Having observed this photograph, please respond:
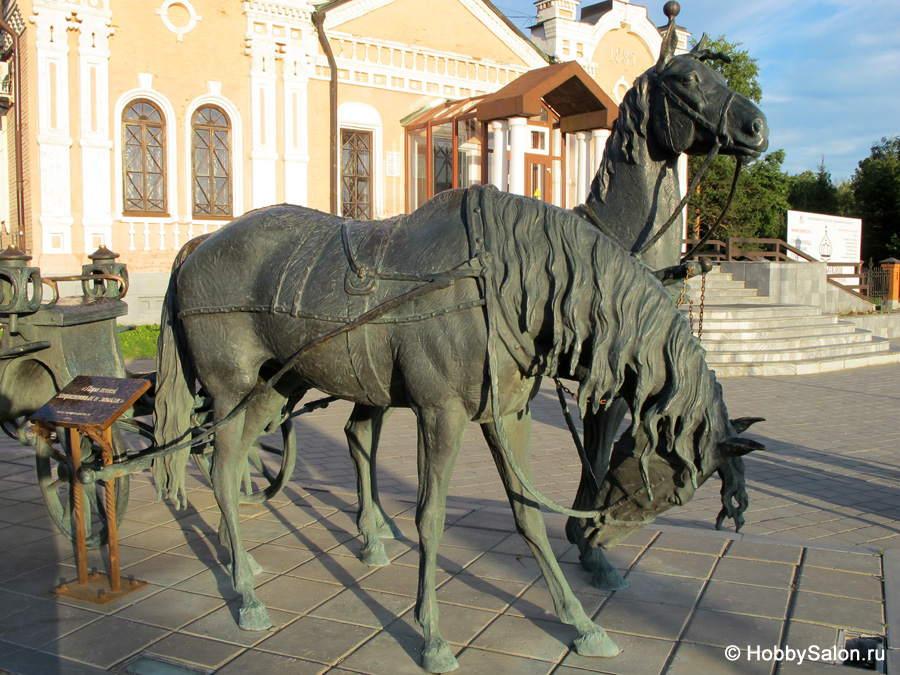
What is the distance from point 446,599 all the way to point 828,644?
1619 millimetres

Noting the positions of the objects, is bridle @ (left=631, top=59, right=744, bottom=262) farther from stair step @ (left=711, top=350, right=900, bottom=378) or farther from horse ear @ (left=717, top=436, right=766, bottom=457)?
stair step @ (left=711, top=350, right=900, bottom=378)

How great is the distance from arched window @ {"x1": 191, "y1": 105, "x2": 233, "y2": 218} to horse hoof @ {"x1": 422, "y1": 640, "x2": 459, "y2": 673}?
561 inches

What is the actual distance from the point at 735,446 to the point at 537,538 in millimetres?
948

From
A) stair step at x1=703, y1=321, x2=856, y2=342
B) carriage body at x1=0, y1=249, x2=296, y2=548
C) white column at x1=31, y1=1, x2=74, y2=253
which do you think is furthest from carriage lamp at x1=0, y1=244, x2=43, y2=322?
white column at x1=31, y1=1, x2=74, y2=253

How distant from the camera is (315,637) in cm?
325

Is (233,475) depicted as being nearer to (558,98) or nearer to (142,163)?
(142,163)

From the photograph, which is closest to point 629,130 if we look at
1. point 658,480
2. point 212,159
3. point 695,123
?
point 695,123

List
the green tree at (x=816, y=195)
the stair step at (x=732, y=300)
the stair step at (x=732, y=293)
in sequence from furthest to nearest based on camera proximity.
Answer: the green tree at (x=816, y=195)
the stair step at (x=732, y=293)
the stair step at (x=732, y=300)

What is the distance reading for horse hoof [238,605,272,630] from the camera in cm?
332

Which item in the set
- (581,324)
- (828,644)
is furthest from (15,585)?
(828,644)

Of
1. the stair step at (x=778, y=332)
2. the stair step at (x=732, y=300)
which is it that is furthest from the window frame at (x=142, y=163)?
the stair step at (x=732, y=300)

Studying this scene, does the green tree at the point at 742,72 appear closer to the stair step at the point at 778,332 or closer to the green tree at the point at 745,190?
the green tree at the point at 745,190

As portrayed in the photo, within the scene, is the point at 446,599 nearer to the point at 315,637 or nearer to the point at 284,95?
the point at 315,637

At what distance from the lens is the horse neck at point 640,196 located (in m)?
3.88
